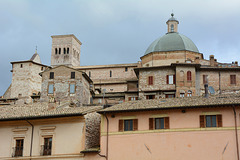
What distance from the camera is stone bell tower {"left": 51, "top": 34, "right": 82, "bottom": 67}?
328 feet

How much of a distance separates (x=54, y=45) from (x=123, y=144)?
77116mm

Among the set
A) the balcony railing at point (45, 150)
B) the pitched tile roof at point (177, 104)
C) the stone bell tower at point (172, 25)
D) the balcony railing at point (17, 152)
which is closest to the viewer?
the pitched tile roof at point (177, 104)

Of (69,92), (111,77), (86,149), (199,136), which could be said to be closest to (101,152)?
(86,149)

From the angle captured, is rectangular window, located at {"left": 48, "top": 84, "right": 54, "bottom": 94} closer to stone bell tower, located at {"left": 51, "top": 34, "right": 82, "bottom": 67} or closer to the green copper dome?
the green copper dome

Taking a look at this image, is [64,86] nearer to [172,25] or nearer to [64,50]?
[172,25]

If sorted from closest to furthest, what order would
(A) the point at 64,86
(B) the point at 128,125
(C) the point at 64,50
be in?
(B) the point at 128,125 < (A) the point at 64,86 < (C) the point at 64,50

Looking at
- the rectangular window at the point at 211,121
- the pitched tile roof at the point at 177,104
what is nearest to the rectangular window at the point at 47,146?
the pitched tile roof at the point at 177,104

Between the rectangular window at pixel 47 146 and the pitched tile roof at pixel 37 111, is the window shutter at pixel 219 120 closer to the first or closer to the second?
the pitched tile roof at pixel 37 111

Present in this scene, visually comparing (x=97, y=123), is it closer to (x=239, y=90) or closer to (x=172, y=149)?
(x=172, y=149)

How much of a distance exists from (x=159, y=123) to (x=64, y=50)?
76.2 meters

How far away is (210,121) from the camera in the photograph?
26.4 m

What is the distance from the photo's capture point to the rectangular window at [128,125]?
27741mm

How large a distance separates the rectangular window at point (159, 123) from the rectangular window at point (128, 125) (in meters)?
1.07

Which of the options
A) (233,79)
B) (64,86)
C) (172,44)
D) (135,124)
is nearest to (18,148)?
(135,124)
